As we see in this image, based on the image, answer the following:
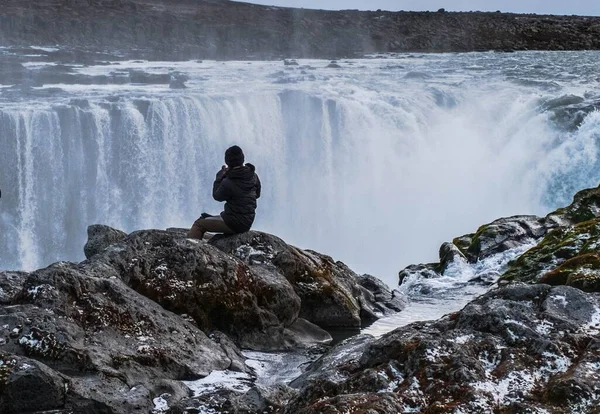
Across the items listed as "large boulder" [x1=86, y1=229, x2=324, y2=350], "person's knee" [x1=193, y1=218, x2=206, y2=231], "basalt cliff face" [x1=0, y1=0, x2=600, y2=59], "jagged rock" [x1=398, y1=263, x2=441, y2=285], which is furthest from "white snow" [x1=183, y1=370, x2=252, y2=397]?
"basalt cliff face" [x1=0, y1=0, x2=600, y2=59]

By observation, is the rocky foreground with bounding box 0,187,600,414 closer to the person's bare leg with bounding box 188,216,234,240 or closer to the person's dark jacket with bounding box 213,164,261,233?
the person's bare leg with bounding box 188,216,234,240

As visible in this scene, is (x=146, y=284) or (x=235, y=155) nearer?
(x=146, y=284)

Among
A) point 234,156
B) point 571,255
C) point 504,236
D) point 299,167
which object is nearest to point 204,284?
point 234,156

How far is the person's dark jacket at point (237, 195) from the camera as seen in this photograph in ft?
50.8

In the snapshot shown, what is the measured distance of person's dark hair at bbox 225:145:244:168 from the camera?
15195 mm

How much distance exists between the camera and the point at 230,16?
3575 inches

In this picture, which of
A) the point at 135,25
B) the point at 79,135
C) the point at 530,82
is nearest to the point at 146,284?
the point at 79,135

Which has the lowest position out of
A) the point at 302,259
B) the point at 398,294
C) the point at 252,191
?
the point at 398,294

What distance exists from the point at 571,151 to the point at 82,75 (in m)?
24.2

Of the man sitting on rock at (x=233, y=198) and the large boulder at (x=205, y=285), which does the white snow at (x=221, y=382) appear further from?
the man sitting on rock at (x=233, y=198)

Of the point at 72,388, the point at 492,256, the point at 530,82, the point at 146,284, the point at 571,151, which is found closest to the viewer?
the point at 72,388

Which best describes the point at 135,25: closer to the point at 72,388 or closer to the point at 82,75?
the point at 82,75

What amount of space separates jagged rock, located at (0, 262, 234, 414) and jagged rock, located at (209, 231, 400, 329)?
276cm

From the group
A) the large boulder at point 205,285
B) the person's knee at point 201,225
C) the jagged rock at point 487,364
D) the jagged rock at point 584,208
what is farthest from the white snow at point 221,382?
the jagged rock at point 584,208
